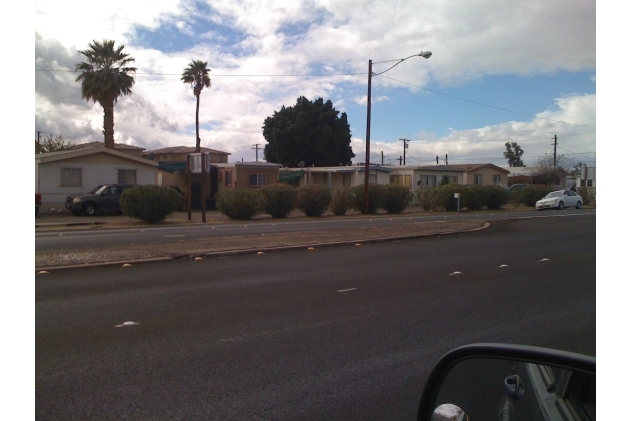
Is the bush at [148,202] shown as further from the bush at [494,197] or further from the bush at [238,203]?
the bush at [494,197]

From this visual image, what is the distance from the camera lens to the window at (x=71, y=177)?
3534cm

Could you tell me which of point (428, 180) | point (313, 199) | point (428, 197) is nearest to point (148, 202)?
point (313, 199)

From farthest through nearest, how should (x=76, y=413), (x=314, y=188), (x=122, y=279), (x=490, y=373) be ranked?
1. (x=314, y=188)
2. (x=122, y=279)
3. (x=76, y=413)
4. (x=490, y=373)

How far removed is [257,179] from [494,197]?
60.9 feet

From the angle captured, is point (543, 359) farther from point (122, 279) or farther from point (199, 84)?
point (199, 84)

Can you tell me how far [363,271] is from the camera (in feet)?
40.0

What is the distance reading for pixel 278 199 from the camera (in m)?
33.8

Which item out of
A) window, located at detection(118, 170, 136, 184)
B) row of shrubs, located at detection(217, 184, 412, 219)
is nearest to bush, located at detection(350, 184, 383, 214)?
row of shrubs, located at detection(217, 184, 412, 219)

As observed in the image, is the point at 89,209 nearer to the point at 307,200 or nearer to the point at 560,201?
the point at 307,200

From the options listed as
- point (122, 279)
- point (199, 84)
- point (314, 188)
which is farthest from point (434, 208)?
point (122, 279)

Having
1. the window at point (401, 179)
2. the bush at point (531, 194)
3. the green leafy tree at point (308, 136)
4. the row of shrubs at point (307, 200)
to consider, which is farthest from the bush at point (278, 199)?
the green leafy tree at point (308, 136)

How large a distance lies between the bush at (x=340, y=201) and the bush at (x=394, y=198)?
2.66 m

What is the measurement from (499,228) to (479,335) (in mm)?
17349

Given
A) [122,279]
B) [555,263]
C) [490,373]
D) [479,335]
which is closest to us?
[490,373]
